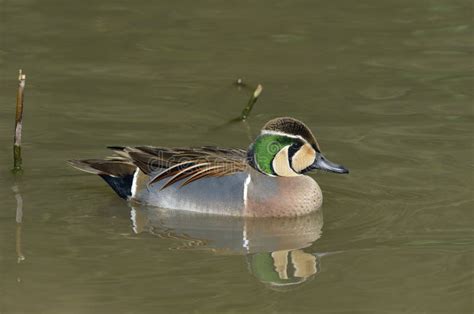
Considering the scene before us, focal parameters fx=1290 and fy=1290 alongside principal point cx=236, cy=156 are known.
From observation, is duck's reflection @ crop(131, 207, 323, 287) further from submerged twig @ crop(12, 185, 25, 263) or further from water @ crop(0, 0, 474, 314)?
submerged twig @ crop(12, 185, 25, 263)

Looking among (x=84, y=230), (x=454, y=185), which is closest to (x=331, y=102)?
(x=454, y=185)

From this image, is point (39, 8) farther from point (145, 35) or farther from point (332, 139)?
point (332, 139)

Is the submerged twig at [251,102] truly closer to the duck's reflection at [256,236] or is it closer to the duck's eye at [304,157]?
the duck's eye at [304,157]

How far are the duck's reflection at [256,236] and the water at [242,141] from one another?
0.08 feet

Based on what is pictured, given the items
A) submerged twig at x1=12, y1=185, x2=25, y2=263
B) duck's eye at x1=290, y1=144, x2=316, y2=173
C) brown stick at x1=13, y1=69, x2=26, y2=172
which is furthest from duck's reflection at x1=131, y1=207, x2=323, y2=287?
brown stick at x1=13, y1=69, x2=26, y2=172

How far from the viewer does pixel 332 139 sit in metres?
12.0

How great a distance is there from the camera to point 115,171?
10.7 m

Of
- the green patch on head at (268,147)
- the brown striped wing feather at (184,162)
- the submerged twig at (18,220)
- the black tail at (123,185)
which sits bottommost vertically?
the submerged twig at (18,220)

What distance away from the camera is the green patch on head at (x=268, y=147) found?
10.4 metres

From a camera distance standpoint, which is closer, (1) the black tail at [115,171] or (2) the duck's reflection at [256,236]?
→ (2) the duck's reflection at [256,236]

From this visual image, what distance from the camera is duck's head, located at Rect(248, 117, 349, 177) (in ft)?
34.0

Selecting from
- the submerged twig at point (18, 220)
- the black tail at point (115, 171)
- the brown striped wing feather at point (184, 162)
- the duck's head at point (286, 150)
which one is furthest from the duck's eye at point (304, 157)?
the submerged twig at point (18, 220)

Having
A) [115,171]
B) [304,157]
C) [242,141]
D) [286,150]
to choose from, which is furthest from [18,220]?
[242,141]

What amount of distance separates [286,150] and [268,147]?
0.15 meters
